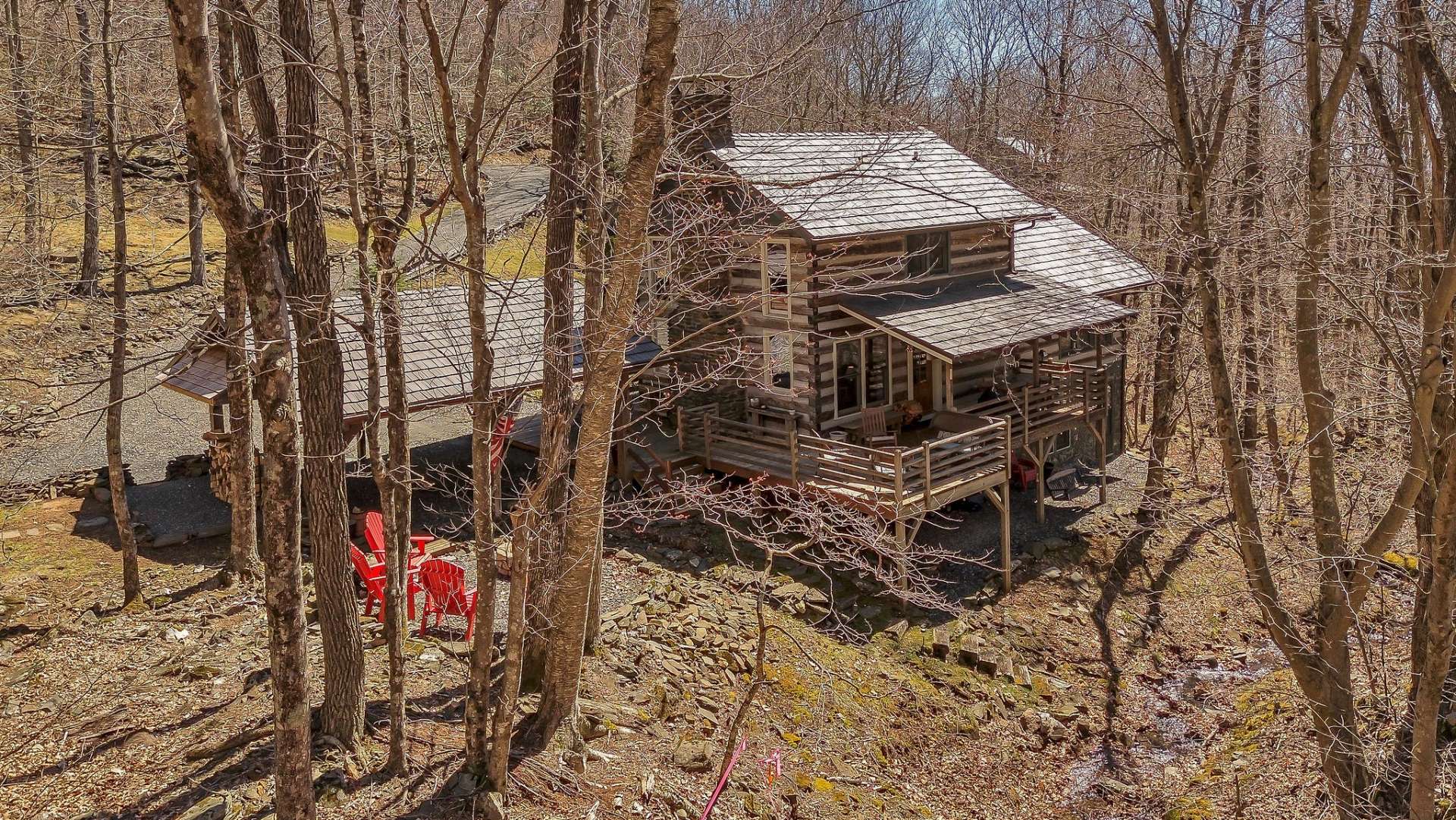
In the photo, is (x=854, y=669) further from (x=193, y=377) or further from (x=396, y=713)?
(x=193, y=377)

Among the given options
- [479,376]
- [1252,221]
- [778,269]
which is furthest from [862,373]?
[479,376]

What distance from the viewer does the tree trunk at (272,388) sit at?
5.94m

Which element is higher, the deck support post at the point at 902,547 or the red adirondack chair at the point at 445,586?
the red adirondack chair at the point at 445,586

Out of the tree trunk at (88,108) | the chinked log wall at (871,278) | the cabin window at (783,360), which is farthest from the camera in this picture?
the cabin window at (783,360)

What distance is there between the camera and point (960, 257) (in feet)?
67.4

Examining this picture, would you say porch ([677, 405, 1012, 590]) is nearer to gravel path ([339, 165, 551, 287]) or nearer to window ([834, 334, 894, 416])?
window ([834, 334, 894, 416])

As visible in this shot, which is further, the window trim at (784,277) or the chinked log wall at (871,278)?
the chinked log wall at (871,278)

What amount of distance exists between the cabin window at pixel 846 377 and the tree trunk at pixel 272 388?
13.1 m

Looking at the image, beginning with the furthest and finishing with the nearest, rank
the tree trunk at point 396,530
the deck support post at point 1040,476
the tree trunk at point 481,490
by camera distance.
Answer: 1. the deck support post at point 1040,476
2. the tree trunk at point 396,530
3. the tree trunk at point 481,490

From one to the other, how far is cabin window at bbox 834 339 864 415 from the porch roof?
928 millimetres

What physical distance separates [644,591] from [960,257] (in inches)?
379

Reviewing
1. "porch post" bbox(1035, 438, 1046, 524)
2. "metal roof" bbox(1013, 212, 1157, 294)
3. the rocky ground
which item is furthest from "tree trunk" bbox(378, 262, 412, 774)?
"metal roof" bbox(1013, 212, 1157, 294)

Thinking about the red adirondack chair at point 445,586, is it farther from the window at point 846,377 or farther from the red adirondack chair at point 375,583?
the window at point 846,377

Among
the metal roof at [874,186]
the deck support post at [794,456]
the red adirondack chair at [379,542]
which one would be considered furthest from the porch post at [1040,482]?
the red adirondack chair at [379,542]
